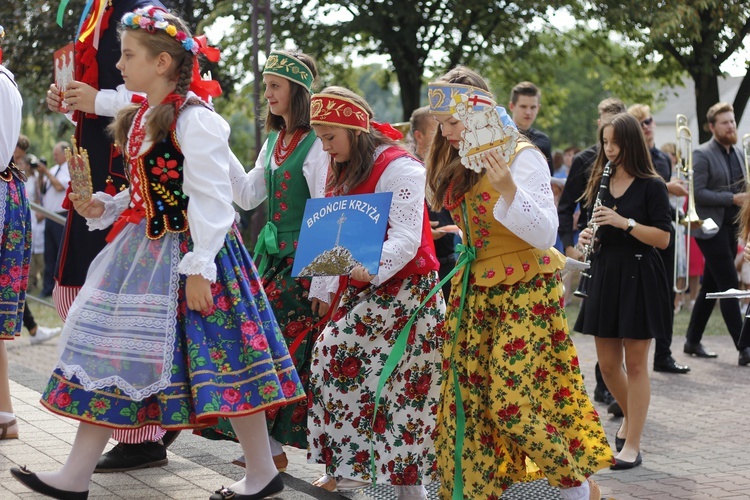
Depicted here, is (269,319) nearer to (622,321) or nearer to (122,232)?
(122,232)

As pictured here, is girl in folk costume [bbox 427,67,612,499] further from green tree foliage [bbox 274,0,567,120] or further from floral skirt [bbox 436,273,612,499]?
green tree foliage [bbox 274,0,567,120]

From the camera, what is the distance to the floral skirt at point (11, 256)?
571 cm

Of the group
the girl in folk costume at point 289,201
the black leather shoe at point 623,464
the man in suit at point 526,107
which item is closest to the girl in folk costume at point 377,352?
the girl in folk costume at point 289,201

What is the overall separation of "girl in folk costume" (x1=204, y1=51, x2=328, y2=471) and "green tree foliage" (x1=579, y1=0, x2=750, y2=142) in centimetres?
1397

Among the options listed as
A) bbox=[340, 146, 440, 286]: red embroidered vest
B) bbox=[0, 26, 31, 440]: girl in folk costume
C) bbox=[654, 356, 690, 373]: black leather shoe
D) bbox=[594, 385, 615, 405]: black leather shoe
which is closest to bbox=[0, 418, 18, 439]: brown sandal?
bbox=[0, 26, 31, 440]: girl in folk costume

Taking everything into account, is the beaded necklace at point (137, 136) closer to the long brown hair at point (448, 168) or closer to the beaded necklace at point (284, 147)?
the beaded necklace at point (284, 147)

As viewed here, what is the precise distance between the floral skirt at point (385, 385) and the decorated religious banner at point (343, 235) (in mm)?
262

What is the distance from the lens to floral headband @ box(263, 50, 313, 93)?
5332 mm

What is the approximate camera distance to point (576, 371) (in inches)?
184

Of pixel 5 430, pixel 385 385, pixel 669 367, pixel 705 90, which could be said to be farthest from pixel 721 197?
pixel 705 90

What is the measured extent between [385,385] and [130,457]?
1279 mm

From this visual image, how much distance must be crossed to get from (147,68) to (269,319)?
3.59ft

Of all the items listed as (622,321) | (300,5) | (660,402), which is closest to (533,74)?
(300,5)

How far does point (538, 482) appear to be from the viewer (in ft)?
18.4
